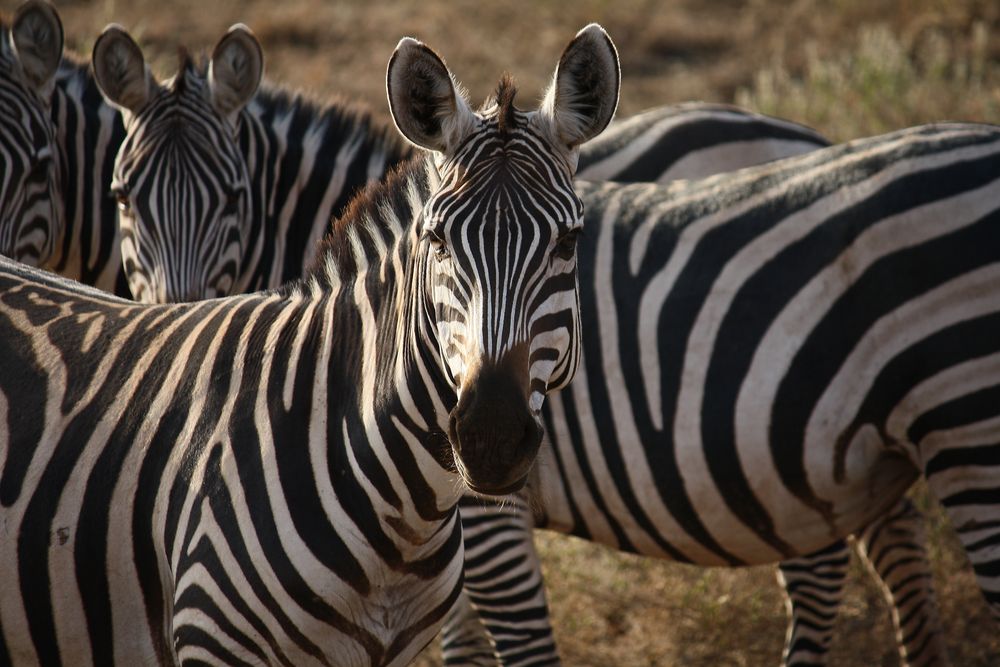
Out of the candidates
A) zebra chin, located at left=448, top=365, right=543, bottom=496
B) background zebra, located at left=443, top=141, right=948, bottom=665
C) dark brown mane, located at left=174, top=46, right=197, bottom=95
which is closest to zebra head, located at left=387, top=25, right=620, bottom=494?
zebra chin, located at left=448, top=365, right=543, bottom=496

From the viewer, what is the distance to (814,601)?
5.10 meters

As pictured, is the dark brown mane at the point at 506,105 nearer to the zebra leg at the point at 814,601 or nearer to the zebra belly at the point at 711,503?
the zebra belly at the point at 711,503

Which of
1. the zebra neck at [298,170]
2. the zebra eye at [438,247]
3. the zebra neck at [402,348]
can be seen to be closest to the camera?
the zebra eye at [438,247]

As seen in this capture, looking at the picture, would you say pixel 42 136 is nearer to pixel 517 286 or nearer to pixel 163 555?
pixel 163 555

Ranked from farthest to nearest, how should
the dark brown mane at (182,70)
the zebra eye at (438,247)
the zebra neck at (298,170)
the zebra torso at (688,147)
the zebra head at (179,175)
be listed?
1. the zebra torso at (688,147)
2. the zebra neck at (298,170)
3. the dark brown mane at (182,70)
4. the zebra head at (179,175)
5. the zebra eye at (438,247)

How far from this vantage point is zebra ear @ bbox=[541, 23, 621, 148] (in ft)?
9.66

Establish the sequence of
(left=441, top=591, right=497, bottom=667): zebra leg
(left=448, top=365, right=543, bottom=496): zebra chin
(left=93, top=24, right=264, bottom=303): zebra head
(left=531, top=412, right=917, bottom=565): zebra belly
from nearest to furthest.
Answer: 1. (left=448, top=365, right=543, bottom=496): zebra chin
2. (left=531, top=412, right=917, bottom=565): zebra belly
3. (left=93, top=24, right=264, bottom=303): zebra head
4. (left=441, top=591, right=497, bottom=667): zebra leg

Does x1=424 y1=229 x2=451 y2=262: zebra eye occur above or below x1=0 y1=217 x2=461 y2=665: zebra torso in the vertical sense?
above

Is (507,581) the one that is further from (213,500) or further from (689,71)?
(689,71)

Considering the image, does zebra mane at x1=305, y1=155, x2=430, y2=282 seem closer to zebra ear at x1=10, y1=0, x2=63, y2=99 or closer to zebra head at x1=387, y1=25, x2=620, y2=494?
zebra head at x1=387, y1=25, x2=620, y2=494

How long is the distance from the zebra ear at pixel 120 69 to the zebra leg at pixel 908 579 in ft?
12.7

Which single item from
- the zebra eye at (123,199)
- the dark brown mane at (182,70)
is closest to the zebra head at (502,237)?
the zebra eye at (123,199)

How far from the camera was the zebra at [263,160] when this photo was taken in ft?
14.7

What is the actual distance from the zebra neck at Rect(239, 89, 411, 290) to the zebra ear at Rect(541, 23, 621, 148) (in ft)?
6.84
